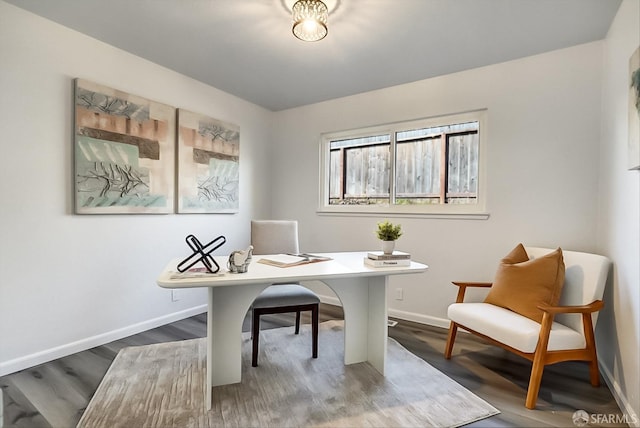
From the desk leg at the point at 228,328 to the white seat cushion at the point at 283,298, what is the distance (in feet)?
0.87

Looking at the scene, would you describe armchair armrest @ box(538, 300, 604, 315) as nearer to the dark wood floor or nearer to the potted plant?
the dark wood floor

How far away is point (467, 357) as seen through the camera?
2467 mm

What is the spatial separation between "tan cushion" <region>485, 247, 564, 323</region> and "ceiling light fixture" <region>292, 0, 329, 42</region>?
6.84ft

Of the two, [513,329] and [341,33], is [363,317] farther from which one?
[341,33]

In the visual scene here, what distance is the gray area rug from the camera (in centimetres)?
170

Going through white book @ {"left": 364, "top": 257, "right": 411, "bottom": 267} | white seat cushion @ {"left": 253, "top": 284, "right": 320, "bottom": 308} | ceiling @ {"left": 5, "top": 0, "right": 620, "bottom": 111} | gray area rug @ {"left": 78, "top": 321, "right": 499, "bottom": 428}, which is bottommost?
gray area rug @ {"left": 78, "top": 321, "right": 499, "bottom": 428}

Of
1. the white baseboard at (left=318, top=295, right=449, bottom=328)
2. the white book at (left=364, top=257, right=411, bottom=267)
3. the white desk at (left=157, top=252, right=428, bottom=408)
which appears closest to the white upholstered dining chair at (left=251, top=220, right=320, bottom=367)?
the white desk at (left=157, top=252, right=428, bottom=408)

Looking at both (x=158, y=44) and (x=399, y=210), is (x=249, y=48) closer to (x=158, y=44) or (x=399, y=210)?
(x=158, y=44)

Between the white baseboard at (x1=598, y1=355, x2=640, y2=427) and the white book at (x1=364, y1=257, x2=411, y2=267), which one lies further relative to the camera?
the white book at (x1=364, y1=257, x2=411, y2=267)

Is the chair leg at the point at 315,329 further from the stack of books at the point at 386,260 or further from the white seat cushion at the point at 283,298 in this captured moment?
the stack of books at the point at 386,260

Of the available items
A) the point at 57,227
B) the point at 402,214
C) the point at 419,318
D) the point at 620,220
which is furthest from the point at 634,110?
the point at 57,227

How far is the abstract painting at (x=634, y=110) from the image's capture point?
1677 mm

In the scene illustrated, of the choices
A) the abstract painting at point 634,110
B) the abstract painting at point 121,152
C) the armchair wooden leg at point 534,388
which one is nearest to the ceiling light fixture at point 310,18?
the abstract painting at point 121,152

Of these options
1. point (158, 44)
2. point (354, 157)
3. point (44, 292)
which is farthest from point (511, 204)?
point (44, 292)
